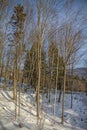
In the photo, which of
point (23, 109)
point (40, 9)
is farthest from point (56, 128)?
point (40, 9)

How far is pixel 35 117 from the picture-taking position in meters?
20.2

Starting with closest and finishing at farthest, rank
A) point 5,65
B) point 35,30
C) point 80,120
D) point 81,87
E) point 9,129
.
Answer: point 9,129, point 35,30, point 80,120, point 5,65, point 81,87

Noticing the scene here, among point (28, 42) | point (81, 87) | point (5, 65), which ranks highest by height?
point (28, 42)

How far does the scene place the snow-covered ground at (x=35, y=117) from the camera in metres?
17.0

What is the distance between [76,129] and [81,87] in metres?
41.8

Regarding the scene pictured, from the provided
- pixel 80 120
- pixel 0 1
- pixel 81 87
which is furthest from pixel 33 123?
pixel 81 87

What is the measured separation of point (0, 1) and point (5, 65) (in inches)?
569

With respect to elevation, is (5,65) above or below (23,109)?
above

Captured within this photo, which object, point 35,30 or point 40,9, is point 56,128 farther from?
point 40,9

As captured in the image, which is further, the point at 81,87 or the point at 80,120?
the point at 81,87

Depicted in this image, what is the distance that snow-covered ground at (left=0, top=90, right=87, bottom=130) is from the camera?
671 inches

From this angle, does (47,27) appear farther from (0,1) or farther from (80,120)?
(80,120)

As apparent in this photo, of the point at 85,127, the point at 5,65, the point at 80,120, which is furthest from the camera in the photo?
the point at 5,65

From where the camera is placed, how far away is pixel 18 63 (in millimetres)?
19938
